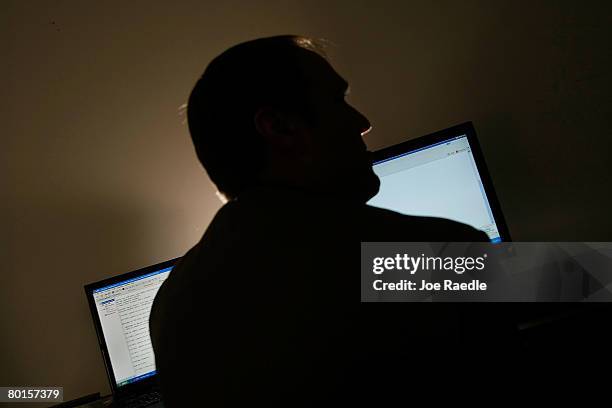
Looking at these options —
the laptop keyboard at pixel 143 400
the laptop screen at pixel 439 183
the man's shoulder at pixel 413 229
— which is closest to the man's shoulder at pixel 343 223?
the man's shoulder at pixel 413 229

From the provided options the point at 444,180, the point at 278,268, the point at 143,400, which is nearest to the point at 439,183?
the point at 444,180

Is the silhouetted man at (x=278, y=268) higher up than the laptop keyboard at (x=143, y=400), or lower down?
higher up

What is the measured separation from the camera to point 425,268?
20.4 inches

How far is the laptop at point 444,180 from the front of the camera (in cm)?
113

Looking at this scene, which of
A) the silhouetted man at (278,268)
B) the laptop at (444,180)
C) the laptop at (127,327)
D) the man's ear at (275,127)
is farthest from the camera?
the laptop at (127,327)

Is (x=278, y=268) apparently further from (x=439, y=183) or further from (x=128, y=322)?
(x=128, y=322)

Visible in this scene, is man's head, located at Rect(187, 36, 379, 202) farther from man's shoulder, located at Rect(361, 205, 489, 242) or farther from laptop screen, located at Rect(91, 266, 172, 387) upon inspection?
laptop screen, located at Rect(91, 266, 172, 387)

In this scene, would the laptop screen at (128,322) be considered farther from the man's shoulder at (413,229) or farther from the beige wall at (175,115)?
the man's shoulder at (413,229)

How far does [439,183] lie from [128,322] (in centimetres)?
85

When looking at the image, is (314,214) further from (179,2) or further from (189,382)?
(179,2)

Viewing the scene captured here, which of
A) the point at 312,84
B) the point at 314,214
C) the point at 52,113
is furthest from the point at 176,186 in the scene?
the point at 314,214

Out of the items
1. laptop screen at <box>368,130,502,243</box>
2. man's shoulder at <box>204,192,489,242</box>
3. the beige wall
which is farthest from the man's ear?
the beige wall

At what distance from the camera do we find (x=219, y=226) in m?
0.56

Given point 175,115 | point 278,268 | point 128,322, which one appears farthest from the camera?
point 175,115
